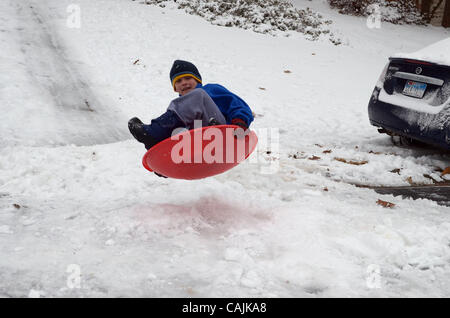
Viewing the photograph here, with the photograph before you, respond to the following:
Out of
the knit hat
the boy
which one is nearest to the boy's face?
the knit hat

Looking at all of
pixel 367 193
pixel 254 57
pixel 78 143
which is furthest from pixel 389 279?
pixel 254 57

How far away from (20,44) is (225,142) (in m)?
7.51

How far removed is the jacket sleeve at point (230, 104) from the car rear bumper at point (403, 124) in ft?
7.95

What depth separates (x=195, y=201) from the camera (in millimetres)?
3447

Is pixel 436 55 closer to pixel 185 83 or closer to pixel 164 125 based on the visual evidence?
pixel 185 83

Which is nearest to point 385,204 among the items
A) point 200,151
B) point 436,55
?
point 200,151

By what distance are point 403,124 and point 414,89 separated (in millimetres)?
432

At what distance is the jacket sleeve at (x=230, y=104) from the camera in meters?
3.06

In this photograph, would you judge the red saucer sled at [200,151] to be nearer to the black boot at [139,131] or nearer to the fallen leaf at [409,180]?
the black boot at [139,131]

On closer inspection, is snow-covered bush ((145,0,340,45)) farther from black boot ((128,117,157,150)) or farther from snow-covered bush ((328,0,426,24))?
black boot ((128,117,157,150))

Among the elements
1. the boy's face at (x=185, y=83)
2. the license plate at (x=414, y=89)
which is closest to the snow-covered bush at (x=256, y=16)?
the license plate at (x=414, y=89)

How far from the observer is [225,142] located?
2.75m
